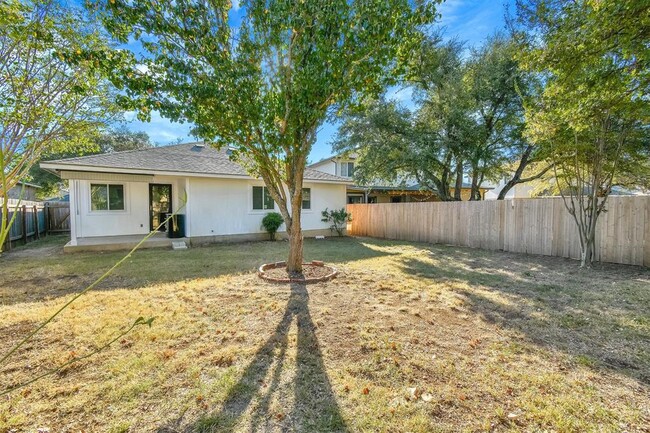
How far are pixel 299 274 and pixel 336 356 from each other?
3.30 meters

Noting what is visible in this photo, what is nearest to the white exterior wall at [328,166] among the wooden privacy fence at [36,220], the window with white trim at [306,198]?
the window with white trim at [306,198]

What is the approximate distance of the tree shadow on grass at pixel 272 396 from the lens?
8.09 feet

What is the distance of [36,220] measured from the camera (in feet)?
48.0

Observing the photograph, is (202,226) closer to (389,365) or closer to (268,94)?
(268,94)

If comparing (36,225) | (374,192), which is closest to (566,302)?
→ (374,192)

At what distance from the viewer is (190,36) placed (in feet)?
16.5

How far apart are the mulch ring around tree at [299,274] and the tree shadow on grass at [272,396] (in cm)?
243

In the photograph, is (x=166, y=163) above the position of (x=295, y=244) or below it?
above

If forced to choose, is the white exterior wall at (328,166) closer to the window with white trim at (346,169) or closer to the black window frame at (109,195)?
the window with white trim at (346,169)

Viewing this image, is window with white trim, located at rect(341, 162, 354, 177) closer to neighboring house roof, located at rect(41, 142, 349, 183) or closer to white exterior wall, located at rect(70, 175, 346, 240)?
neighboring house roof, located at rect(41, 142, 349, 183)

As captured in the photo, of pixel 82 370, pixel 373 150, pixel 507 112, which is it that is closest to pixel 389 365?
pixel 82 370

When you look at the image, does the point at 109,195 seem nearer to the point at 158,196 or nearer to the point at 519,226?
the point at 158,196

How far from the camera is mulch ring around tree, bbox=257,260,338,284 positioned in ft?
20.7

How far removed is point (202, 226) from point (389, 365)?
10.4 m
